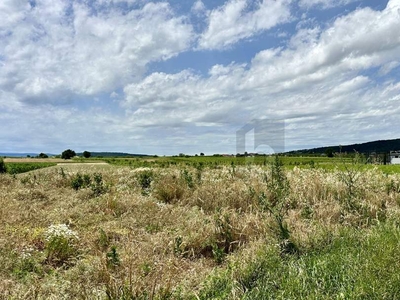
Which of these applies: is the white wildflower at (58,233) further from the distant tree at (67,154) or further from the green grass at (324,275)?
the distant tree at (67,154)

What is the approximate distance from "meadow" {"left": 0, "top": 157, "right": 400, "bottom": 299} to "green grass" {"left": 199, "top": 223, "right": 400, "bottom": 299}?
14 millimetres

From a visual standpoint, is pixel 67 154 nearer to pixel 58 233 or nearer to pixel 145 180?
pixel 145 180

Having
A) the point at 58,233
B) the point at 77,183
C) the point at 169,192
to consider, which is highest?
the point at 77,183

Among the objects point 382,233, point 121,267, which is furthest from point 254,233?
point 121,267

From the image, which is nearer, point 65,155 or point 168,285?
point 168,285

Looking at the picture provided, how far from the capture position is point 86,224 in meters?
6.90

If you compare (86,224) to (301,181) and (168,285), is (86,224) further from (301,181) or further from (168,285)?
(301,181)

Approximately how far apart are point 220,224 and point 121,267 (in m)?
2.18

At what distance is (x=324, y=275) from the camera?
4.16 meters

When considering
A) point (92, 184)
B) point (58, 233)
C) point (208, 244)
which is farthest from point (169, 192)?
point (58, 233)

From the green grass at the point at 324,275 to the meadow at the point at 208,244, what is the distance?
0.01m

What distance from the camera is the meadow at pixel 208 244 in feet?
12.8

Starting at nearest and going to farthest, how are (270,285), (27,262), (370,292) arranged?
1. (370,292)
2. (270,285)
3. (27,262)

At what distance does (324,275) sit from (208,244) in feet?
6.78
